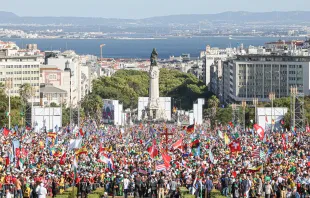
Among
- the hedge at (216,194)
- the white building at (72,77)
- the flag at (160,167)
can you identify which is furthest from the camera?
the white building at (72,77)

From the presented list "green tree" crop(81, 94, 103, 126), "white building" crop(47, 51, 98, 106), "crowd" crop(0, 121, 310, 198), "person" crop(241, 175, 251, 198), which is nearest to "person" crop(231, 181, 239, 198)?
"crowd" crop(0, 121, 310, 198)

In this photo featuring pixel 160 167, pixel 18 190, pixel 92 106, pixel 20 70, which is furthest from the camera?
pixel 20 70

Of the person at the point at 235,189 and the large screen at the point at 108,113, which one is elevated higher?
the person at the point at 235,189

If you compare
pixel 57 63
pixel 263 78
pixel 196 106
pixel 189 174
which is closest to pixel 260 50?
pixel 263 78

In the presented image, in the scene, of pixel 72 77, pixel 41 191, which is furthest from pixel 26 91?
pixel 41 191

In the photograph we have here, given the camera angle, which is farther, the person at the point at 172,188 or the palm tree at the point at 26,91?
the palm tree at the point at 26,91

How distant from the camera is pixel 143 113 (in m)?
135

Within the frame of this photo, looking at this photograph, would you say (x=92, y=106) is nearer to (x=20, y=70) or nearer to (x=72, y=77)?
(x=20, y=70)

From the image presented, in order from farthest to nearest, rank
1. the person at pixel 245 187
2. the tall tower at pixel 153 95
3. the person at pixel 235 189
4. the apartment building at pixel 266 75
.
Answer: the apartment building at pixel 266 75 < the tall tower at pixel 153 95 < the person at pixel 235 189 < the person at pixel 245 187

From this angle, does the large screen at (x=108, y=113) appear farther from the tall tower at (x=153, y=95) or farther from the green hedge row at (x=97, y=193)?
the green hedge row at (x=97, y=193)

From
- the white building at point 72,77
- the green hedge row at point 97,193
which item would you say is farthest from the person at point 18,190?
the white building at point 72,77

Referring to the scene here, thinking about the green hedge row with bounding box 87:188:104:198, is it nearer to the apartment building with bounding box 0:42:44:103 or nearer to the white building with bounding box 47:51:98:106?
the apartment building with bounding box 0:42:44:103

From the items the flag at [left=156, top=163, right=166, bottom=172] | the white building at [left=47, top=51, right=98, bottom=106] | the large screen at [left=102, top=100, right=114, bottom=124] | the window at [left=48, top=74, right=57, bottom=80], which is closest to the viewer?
the flag at [left=156, top=163, right=166, bottom=172]

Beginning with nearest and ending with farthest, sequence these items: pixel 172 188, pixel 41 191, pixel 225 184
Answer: pixel 41 191 → pixel 172 188 → pixel 225 184
